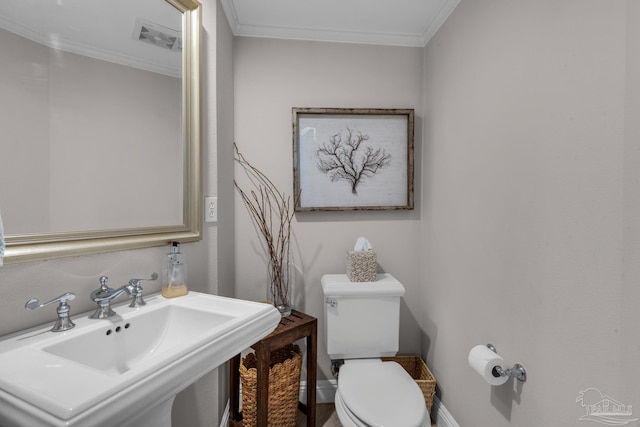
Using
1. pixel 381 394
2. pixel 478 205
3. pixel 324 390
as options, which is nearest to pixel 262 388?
pixel 381 394

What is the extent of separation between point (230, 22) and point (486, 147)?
1490 millimetres

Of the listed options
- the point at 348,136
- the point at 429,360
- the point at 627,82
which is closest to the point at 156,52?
the point at 348,136

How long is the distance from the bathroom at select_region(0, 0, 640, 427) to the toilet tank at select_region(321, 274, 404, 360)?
0.26m

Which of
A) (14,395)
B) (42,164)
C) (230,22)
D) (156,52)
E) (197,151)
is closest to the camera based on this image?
(14,395)

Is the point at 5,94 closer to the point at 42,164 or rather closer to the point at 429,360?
the point at 42,164

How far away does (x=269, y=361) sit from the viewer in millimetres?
1296

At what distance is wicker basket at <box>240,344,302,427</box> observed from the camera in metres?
1.37

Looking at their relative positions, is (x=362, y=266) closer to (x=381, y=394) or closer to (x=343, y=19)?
(x=381, y=394)

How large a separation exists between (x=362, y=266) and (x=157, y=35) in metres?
1.45

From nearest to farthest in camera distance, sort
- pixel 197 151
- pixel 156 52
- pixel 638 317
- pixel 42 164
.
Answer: pixel 638 317 → pixel 42 164 → pixel 156 52 → pixel 197 151

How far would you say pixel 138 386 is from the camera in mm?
569

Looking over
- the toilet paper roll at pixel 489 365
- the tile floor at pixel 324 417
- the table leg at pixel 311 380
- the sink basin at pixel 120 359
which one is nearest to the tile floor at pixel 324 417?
the tile floor at pixel 324 417

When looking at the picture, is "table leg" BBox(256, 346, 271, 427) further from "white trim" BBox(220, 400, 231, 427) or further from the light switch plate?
the light switch plate
